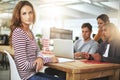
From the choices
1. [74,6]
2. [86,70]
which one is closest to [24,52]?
[86,70]

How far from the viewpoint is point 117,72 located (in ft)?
7.17

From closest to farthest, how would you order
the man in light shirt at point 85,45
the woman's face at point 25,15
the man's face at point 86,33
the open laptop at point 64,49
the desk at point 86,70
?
the desk at point 86,70 → the woman's face at point 25,15 → the open laptop at point 64,49 → the man in light shirt at point 85,45 → the man's face at point 86,33

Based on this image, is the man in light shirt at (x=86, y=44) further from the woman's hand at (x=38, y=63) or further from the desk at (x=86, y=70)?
Answer: the woman's hand at (x=38, y=63)

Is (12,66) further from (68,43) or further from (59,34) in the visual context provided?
(59,34)

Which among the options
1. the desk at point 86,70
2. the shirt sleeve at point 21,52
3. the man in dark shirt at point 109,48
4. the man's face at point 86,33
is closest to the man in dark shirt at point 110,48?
the man in dark shirt at point 109,48

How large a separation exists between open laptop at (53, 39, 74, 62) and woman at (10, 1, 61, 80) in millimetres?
380

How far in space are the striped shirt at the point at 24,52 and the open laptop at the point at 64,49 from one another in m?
0.54

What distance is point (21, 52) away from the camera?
176 centimetres

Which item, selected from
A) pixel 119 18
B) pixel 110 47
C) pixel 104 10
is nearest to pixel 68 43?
pixel 110 47

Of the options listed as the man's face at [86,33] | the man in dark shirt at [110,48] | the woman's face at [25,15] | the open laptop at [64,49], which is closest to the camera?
the woman's face at [25,15]

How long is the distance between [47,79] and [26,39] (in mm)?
431

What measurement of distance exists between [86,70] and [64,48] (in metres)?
0.68

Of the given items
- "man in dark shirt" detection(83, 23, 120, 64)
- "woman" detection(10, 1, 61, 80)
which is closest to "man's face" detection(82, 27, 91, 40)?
"man in dark shirt" detection(83, 23, 120, 64)

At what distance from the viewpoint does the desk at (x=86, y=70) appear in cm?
175
